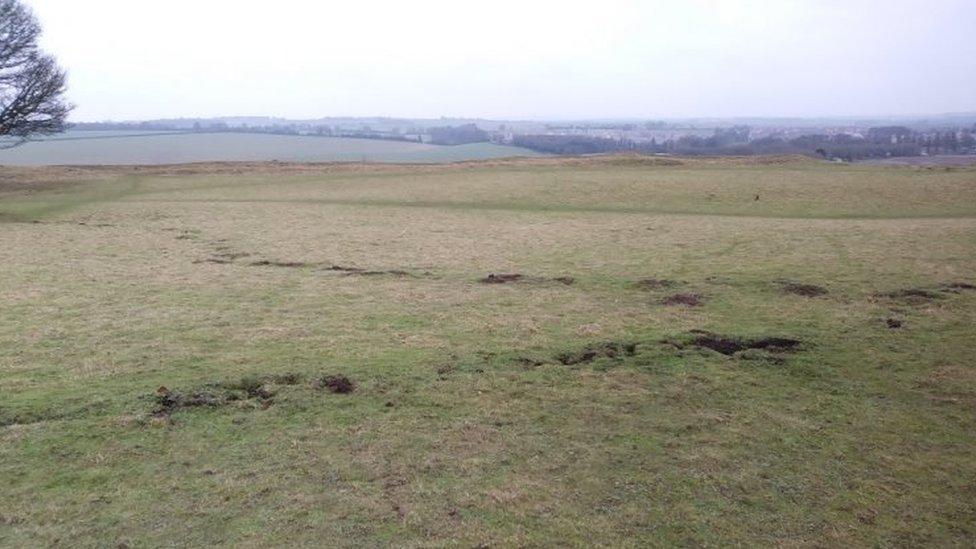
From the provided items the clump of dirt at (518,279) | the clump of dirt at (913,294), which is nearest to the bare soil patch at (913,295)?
the clump of dirt at (913,294)

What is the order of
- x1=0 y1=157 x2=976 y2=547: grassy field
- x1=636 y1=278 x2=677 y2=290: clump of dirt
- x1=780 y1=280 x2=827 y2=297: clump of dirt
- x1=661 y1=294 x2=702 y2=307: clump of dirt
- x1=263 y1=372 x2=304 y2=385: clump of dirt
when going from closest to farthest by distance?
x1=0 y1=157 x2=976 y2=547: grassy field → x1=263 y1=372 x2=304 y2=385: clump of dirt → x1=661 y1=294 x2=702 y2=307: clump of dirt → x1=780 y1=280 x2=827 y2=297: clump of dirt → x1=636 y1=278 x2=677 y2=290: clump of dirt

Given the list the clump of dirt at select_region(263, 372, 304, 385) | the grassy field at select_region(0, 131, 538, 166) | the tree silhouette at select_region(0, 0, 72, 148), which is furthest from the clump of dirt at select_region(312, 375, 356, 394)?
the grassy field at select_region(0, 131, 538, 166)

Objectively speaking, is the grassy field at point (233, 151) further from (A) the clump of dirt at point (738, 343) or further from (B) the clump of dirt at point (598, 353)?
(B) the clump of dirt at point (598, 353)

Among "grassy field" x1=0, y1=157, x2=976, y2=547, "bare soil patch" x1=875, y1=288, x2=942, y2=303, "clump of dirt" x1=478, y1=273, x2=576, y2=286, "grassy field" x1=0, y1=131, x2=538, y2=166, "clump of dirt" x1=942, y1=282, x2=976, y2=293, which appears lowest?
"grassy field" x1=0, y1=157, x2=976, y2=547

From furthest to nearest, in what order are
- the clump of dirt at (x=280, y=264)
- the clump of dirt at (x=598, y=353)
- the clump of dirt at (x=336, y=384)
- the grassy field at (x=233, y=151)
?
the grassy field at (x=233, y=151)
the clump of dirt at (x=280, y=264)
the clump of dirt at (x=598, y=353)
the clump of dirt at (x=336, y=384)

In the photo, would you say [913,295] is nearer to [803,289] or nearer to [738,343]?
[803,289]

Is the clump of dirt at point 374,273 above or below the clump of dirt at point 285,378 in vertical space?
above

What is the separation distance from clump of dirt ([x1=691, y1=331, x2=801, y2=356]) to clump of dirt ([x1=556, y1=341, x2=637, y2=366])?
892mm

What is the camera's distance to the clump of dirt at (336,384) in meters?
7.55

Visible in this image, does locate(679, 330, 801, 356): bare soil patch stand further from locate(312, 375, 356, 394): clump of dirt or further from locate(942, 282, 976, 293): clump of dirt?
locate(942, 282, 976, 293): clump of dirt

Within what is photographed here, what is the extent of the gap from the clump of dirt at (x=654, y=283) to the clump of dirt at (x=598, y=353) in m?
3.35

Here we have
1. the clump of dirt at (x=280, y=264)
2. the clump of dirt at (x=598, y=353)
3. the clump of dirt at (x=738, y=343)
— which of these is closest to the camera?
the clump of dirt at (x=598, y=353)

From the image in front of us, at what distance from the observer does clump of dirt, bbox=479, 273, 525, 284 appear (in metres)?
13.0

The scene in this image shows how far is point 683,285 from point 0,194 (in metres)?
29.9
